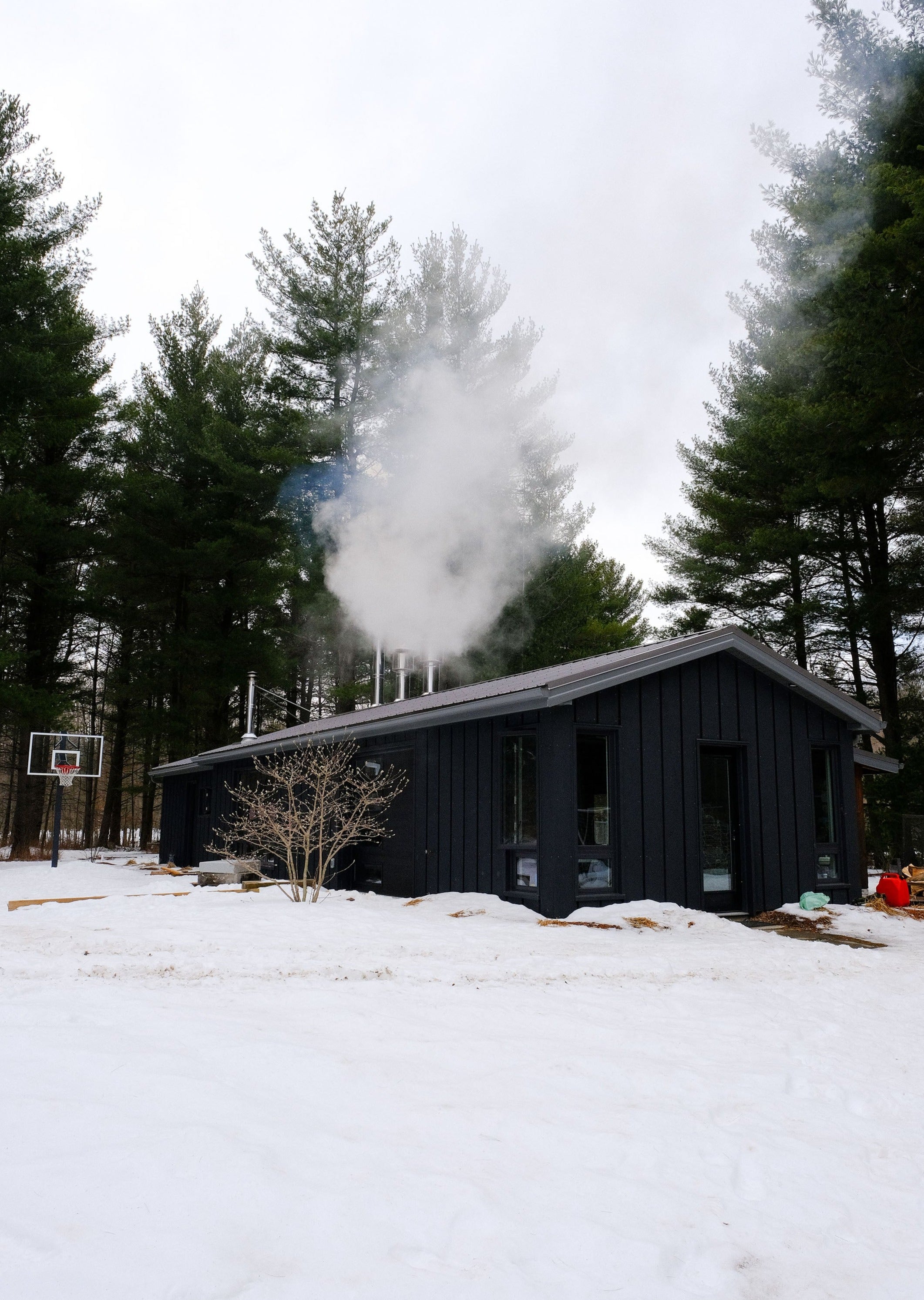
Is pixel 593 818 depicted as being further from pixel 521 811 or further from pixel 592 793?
pixel 521 811

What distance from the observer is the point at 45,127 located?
18.6m

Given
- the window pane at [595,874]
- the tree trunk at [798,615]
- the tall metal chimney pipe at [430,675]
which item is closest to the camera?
the window pane at [595,874]

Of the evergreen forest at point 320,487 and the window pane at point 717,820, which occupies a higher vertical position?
the evergreen forest at point 320,487

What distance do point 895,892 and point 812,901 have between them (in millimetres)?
1462

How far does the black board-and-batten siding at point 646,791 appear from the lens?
8516 mm

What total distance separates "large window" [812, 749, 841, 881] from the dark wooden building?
2cm

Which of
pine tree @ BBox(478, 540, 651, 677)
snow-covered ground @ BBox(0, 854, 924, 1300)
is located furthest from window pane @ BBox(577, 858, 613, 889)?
pine tree @ BBox(478, 540, 651, 677)

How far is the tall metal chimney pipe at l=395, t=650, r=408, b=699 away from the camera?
1628cm

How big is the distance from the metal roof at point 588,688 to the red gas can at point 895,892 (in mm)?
1736

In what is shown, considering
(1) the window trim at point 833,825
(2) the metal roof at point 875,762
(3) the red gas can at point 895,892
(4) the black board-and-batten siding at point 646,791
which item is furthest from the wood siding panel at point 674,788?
(2) the metal roof at point 875,762

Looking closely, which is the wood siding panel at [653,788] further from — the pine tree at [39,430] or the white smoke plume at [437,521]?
the pine tree at [39,430]

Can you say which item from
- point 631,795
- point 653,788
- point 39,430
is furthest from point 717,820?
point 39,430

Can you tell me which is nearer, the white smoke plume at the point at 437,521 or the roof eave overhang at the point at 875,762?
the roof eave overhang at the point at 875,762

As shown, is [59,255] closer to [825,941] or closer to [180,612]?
[180,612]
